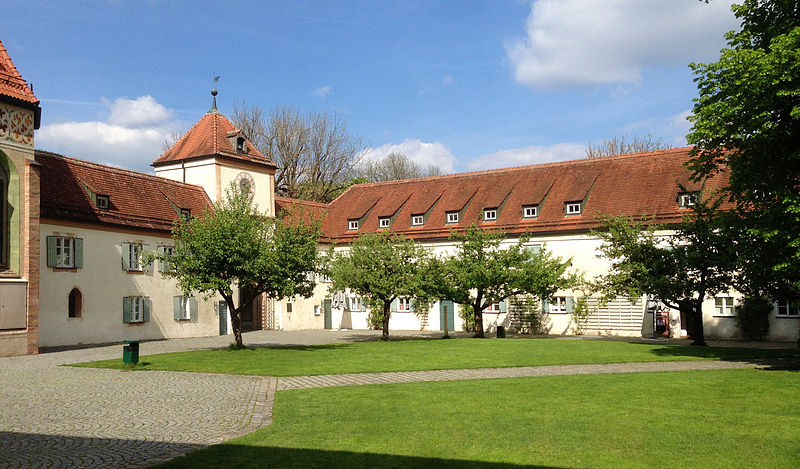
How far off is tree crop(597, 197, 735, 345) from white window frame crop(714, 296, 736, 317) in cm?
567

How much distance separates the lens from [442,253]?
42594mm

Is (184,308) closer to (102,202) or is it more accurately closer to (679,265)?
(102,202)

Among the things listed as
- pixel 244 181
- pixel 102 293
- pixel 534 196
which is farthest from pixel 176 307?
pixel 534 196

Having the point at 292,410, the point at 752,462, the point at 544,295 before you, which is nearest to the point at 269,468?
the point at 292,410

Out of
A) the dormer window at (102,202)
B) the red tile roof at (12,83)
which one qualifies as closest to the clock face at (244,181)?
the dormer window at (102,202)

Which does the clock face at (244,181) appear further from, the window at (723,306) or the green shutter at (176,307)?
the window at (723,306)

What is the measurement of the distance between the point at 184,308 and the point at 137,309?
3.07 metres

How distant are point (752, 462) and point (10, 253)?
25.1 metres

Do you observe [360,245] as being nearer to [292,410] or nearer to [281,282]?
[281,282]

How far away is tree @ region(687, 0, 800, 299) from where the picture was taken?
18734 mm

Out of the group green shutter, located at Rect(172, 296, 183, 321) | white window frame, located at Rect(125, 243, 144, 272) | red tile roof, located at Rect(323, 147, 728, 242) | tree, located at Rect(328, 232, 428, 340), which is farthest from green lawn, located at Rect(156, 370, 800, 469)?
green shutter, located at Rect(172, 296, 183, 321)

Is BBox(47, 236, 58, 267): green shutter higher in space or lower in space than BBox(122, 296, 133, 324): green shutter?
higher

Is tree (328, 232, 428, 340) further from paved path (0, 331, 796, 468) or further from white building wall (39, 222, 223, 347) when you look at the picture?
paved path (0, 331, 796, 468)

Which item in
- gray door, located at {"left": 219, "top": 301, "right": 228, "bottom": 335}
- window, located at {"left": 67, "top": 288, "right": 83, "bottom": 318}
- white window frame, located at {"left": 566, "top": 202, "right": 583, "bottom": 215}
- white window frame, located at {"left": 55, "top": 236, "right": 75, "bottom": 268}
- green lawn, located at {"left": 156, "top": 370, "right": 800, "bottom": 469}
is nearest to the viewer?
green lawn, located at {"left": 156, "top": 370, "right": 800, "bottom": 469}
